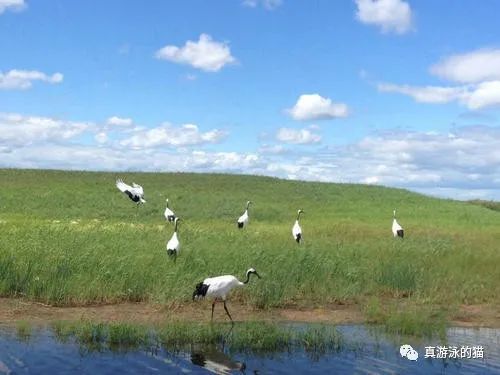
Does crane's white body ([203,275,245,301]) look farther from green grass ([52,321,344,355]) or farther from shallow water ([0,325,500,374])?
shallow water ([0,325,500,374])

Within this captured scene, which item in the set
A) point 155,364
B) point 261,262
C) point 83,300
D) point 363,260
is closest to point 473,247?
point 363,260

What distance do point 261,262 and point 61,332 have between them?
6.88m

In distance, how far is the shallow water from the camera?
10.5 m

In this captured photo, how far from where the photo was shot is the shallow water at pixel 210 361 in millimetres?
10523

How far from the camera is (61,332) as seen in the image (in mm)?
12508

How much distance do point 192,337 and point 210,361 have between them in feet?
4.17

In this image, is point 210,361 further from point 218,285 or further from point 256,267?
point 256,267

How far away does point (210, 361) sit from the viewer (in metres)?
11.1

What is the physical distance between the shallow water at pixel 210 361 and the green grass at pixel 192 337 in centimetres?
23

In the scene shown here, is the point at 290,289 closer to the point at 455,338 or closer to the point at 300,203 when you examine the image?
the point at 455,338

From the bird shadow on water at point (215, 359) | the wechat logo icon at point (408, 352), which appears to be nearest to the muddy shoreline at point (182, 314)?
the bird shadow on water at point (215, 359)
